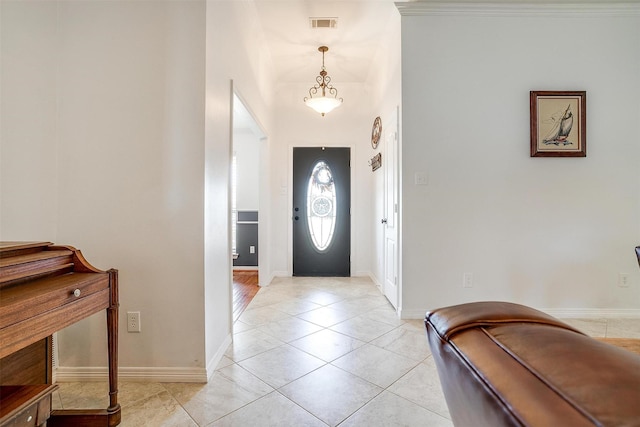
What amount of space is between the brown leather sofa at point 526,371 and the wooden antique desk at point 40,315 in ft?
4.05

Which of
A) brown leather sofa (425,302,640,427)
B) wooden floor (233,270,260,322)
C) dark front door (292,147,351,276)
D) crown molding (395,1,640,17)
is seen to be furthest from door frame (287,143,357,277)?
brown leather sofa (425,302,640,427)

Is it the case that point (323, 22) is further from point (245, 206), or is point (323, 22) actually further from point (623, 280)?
point (623, 280)

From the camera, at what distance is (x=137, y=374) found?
1805 mm

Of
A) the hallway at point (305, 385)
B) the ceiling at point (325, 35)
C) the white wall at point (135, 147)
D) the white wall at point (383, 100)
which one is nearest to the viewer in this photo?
the hallway at point (305, 385)

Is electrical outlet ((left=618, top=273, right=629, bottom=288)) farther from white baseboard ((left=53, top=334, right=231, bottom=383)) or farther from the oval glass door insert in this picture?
white baseboard ((left=53, top=334, right=231, bottom=383))

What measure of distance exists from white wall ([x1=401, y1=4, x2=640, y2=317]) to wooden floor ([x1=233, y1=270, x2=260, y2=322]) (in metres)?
1.67

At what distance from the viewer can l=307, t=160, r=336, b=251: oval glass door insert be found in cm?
466

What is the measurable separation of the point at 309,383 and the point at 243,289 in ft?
7.80

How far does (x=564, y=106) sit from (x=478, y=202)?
1.16 m

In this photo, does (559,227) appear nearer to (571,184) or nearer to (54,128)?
(571,184)

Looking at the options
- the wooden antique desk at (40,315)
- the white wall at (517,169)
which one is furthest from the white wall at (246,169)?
the wooden antique desk at (40,315)

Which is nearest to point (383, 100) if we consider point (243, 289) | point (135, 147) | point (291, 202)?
point (291, 202)

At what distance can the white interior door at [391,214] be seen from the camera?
305cm

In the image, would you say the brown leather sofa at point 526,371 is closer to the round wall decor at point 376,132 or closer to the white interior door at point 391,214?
the white interior door at point 391,214
